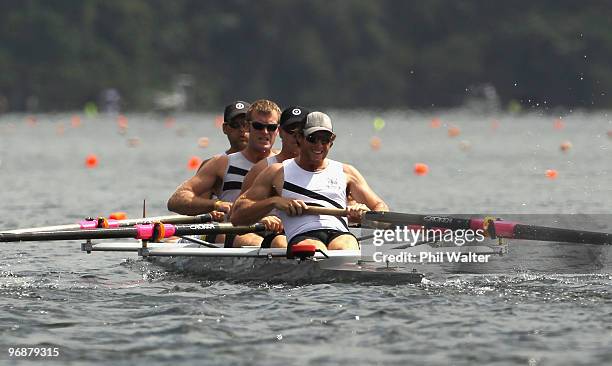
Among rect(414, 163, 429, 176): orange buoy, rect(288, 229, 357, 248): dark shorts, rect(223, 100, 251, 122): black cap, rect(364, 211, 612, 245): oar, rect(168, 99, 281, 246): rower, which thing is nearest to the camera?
rect(364, 211, 612, 245): oar

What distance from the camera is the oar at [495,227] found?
13039 millimetres

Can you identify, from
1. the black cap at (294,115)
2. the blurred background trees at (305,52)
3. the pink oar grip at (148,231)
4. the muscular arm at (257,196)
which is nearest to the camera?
the muscular arm at (257,196)

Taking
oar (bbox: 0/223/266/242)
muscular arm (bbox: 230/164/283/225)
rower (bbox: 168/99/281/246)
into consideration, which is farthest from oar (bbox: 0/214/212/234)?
muscular arm (bbox: 230/164/283/225)

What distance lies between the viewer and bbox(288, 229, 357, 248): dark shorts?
13.8 metres

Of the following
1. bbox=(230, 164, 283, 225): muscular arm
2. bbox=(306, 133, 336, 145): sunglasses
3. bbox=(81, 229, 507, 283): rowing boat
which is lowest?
bbox=(81, 229, 507, 283): rowing boat

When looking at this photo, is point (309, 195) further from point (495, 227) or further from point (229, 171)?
point (229, 171)

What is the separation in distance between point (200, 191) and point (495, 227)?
4.31 meters

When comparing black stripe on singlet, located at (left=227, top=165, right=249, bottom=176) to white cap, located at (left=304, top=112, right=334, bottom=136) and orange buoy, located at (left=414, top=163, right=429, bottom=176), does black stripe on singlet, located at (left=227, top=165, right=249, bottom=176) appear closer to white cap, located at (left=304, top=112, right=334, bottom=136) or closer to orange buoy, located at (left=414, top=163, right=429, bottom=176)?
white cap, located at (left=304, top=112, right=334, bottom=136)

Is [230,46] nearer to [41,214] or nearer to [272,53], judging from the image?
[272,53]

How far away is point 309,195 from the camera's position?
45.6ft

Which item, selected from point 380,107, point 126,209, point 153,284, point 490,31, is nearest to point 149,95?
point 380,107

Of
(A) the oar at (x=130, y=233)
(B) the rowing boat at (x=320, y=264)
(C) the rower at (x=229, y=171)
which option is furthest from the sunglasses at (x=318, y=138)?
(C) the rower at (x=229, y=171)

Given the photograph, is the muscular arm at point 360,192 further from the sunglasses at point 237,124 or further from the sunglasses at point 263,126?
the sunglasses at point 237,124

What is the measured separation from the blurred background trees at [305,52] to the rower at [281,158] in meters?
93.0
